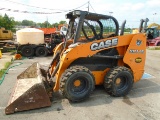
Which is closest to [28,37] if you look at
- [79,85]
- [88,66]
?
[88,66]

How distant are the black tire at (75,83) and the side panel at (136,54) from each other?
1.36m

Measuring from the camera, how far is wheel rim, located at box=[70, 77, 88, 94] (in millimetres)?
4805

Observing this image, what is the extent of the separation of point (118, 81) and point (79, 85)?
1.17 metres

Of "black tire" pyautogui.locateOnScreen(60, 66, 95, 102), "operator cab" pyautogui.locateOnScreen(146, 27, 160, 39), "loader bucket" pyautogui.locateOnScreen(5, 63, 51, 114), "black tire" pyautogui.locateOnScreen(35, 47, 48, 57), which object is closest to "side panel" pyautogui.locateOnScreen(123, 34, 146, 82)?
"black tire" pyautogui.locateOnScreen(60, 66, 95, 102)

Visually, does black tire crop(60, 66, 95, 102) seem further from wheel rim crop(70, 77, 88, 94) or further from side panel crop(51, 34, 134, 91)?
side panel crop(51, 34, 134, 91)

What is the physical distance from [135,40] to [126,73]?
1.02 meters

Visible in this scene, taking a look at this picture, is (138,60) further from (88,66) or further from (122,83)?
(88,66)

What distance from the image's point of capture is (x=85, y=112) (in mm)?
4363

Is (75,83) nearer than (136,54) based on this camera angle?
Yes

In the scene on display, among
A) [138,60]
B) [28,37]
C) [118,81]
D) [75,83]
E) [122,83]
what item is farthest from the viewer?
[28,37]

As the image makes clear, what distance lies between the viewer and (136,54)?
547cm

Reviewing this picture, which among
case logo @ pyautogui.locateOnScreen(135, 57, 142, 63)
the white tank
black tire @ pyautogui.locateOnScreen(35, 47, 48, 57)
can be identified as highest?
the white tank

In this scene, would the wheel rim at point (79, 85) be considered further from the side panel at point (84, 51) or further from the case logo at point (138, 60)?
the case logo at point (138, 60)

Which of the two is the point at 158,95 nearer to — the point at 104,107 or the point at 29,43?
the point at 104,107
